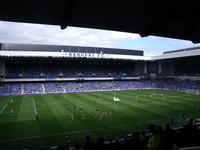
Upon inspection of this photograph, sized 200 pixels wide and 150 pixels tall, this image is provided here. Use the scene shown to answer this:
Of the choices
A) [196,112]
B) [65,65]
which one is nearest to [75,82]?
[65,65]

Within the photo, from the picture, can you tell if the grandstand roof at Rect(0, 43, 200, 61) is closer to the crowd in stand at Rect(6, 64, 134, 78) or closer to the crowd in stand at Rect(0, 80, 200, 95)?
the crowd in stand at Rect(6, 64, 134, 78)

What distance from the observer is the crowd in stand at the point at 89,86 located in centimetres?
7819

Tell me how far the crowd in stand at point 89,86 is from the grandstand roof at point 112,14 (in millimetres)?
68236

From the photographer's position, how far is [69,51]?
3561 inches

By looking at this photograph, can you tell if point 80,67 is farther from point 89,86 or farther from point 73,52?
point 73,52

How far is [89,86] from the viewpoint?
88062mm

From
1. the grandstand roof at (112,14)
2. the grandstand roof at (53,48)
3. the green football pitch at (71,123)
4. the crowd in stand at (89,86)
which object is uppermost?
the grandstand roof at (53,48)

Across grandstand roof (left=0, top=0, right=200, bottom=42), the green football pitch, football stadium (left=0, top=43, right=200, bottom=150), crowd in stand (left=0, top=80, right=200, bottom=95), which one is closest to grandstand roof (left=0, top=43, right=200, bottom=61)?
football stadium (left=0, top=43, right=200, bottom=150)

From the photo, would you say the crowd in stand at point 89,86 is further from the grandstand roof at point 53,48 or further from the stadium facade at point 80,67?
→ the grandstand roof at point 53,48

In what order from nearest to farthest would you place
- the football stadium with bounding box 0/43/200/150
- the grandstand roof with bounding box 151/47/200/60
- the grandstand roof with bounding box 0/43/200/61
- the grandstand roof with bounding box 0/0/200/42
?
the grandstand roof with bounding box 0/0/200/42 < the football stadium with bounding box 0/43/200/150 < the grandstand roof with bounding box 151/47/200/60 < the grandstand roof with bounding box 0/43/200/61

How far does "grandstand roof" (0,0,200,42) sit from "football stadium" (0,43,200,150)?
14.2ft

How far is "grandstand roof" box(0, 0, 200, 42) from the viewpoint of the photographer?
349 inches

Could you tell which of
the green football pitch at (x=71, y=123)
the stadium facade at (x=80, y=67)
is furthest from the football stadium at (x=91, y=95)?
the stadium facade at (x=80, y=67)

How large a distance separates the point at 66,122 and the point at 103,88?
5388cm
